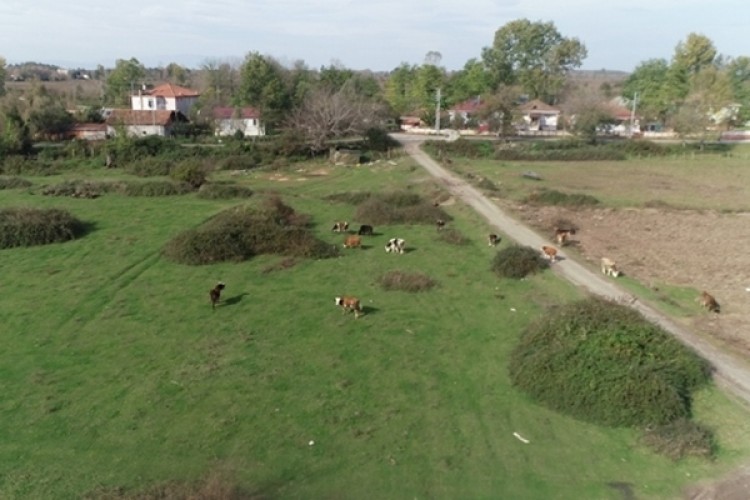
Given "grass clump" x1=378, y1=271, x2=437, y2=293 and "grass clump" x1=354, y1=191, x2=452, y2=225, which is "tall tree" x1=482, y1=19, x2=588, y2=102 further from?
"grass clump" x1=378, y1=271, x2=437, y2=293

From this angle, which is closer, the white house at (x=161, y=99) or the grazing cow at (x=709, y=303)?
the grazing cow at (x=709, y=303)

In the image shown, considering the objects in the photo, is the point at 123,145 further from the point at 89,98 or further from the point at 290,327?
the point at 89,98

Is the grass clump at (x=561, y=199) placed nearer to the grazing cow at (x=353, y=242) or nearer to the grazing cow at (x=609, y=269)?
the grazing cow at (x=609, y=269)

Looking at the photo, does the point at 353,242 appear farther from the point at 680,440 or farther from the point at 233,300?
the point at 680,440

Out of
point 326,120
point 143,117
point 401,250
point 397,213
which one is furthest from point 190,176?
point 143,117

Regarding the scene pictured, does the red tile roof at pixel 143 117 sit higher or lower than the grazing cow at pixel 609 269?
higher

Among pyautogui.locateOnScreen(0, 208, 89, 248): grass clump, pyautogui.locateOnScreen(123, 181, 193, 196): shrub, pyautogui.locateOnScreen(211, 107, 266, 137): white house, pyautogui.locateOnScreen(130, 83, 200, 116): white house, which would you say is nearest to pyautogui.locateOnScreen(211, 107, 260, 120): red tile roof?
pyautogui.locateOnScreen(211, 107, 266, 137): white house

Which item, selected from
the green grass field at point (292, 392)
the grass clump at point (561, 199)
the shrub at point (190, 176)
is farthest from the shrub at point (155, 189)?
the grass clump at point (561, 199)
